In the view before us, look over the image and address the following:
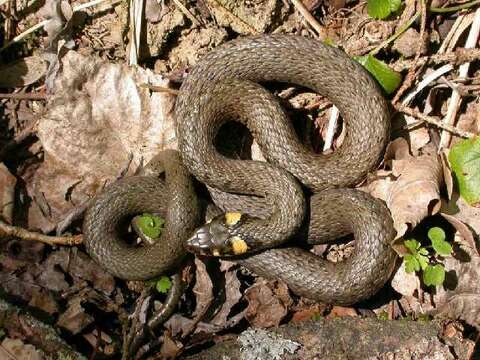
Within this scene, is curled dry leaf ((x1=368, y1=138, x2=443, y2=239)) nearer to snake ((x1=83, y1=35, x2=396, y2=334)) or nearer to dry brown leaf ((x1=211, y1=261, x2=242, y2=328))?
snake ((x1=83, y1=35, x2=396, y2=334))

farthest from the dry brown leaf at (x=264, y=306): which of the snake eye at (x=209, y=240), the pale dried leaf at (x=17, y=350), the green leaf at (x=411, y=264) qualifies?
the pale dried leaf at (x=17, y=350)

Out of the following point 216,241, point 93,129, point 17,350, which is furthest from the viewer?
point 93,129

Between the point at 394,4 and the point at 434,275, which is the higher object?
the point at 394,4

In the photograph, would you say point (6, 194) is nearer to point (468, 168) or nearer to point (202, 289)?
point (202, 289)

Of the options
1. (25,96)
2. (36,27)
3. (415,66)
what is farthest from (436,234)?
(36,27)

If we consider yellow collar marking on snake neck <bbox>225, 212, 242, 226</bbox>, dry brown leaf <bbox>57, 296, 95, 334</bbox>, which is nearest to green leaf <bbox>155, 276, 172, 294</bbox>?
dry brown leaf <bbox>57, 296, 95, 334</bbox>

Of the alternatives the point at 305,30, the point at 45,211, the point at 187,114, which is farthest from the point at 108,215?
the point at 305,30

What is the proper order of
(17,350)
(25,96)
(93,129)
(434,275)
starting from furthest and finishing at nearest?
(25,96) < (93,129) < (434,275) < (17,350)

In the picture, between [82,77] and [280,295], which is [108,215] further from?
[280,295]
